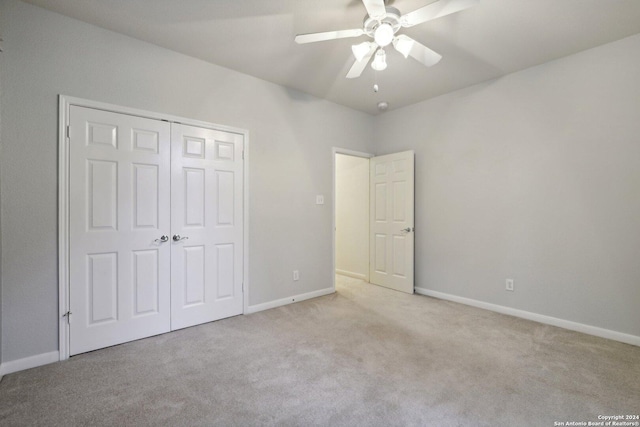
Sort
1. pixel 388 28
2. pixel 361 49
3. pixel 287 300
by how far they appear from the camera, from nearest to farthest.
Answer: pixel 388 28, pixel 361 49, pixel 287 300

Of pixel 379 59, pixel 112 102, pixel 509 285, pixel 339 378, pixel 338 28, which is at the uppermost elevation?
pixel 338 28

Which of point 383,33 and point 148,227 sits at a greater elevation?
point 383,33

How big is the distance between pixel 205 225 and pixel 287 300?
1388mm

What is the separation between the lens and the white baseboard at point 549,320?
262 centimetres

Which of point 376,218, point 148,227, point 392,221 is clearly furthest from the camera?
point 376,218

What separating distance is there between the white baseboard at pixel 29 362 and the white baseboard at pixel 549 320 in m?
4.00

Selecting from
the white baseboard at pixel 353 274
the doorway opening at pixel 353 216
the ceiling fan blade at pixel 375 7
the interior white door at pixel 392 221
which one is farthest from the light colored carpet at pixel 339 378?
the ceiling fan blade at pixel 375 7

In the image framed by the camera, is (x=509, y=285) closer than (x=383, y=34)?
No

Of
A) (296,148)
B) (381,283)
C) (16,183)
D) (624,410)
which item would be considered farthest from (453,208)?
(16,183)

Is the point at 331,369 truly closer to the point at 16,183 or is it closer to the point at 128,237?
the point at 128,237

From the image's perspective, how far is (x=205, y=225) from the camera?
9.98ft

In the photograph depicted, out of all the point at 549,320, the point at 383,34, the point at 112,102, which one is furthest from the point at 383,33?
the point at 549,320

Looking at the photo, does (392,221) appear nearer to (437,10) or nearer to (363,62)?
(363,62)

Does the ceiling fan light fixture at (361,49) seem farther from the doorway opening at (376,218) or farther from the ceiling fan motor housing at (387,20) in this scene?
the doorway opening at (376,218)
